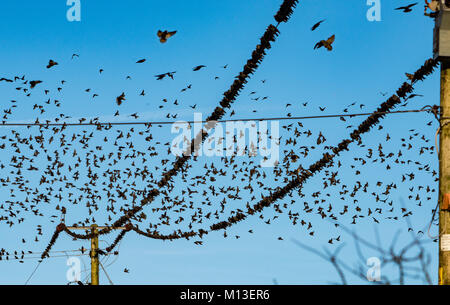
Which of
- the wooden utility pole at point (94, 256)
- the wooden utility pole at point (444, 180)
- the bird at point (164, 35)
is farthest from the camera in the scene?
the wooden utility pole at point (94, 256)

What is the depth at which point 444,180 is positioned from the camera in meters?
8.30

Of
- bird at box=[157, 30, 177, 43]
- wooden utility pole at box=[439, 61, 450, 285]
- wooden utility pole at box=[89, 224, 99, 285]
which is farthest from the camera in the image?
wooden utility pole at box=[89, 224, 99, 285]

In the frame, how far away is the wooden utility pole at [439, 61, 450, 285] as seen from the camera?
808 cm

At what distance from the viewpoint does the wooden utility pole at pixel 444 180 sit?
8.08 m

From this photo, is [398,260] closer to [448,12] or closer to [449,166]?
[449,166]

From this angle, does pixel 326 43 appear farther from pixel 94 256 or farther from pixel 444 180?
pixel 94 256

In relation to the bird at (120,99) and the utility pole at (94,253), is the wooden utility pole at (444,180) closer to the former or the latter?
the bird at (120,99)

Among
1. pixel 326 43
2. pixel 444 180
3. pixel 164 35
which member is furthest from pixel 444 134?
pixel 164 35

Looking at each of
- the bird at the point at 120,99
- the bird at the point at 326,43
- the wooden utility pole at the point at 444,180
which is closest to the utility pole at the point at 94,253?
the bird at the point at 120,99

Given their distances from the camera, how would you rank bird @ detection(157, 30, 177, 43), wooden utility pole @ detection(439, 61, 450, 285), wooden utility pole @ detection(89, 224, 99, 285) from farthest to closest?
wooden utility pole @ detection(89, 224, 99, 285)
bird @ detection(157, 30, 177, 43)
wooden utility pole @ detection(439, 61, 450, 285)

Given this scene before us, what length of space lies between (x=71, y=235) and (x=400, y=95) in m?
14.1

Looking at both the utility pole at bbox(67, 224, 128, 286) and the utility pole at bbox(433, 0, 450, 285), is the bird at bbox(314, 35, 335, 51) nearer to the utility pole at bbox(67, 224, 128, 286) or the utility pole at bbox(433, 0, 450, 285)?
the utility pole at bbox(433, 0, 450, 285)

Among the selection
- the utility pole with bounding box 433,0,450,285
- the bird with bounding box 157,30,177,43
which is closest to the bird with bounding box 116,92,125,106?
the bird with bounding box 157,30,177,43

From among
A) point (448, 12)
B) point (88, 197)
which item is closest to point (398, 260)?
point (448, 12)
